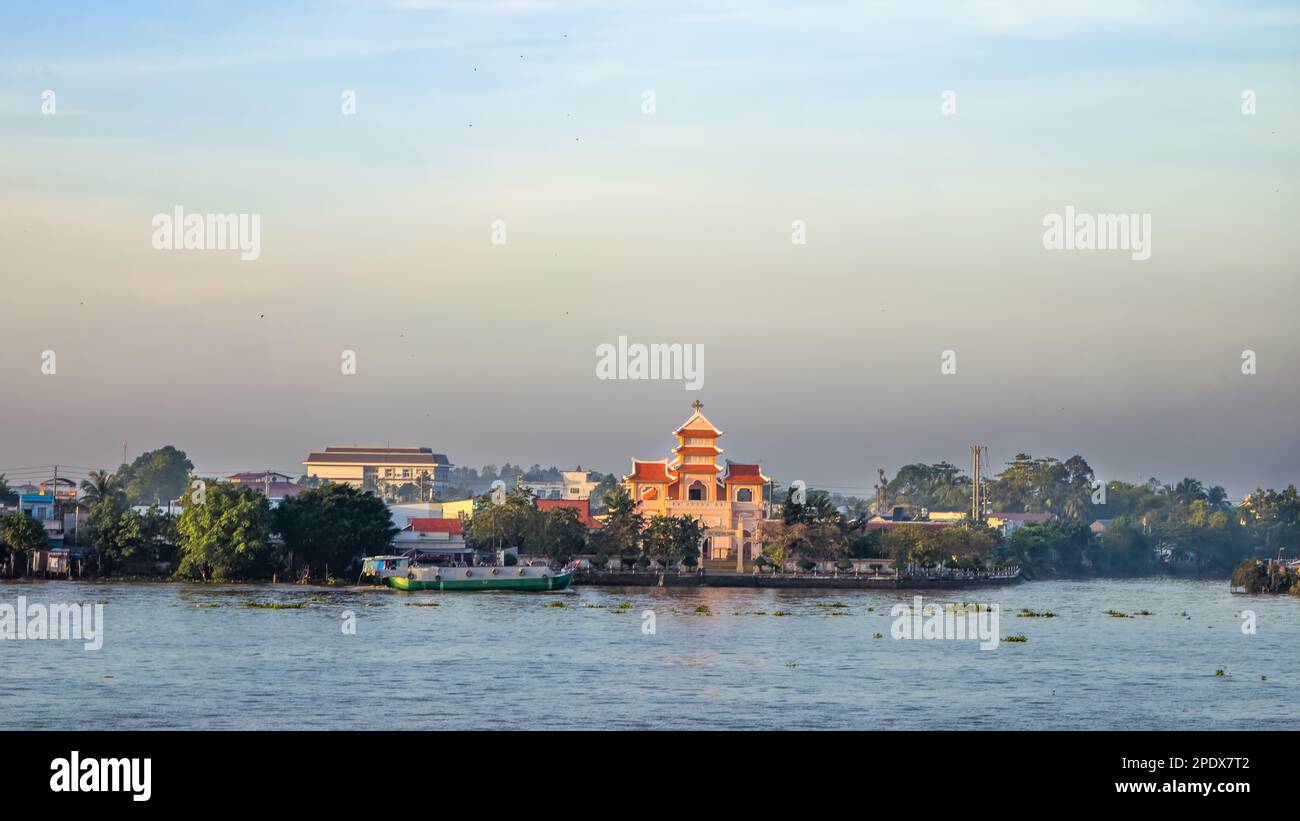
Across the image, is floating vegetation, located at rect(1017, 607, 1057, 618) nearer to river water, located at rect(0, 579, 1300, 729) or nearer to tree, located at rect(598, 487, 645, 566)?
river water, located at rect(0, 579, 1300, 729)

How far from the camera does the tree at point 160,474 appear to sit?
150 meters

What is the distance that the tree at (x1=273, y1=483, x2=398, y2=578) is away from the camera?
6599cm

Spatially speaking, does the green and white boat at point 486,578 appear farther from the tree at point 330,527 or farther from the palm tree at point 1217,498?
the palm tree at point 1217,498

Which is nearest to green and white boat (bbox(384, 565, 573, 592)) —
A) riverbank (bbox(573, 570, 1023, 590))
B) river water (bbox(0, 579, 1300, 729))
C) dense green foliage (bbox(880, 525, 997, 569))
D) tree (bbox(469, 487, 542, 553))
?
riverbank (bbox(573, 570, 1023, 590))

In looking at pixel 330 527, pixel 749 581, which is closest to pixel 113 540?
pixel 330 527

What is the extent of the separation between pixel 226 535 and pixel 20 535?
846 centimetres

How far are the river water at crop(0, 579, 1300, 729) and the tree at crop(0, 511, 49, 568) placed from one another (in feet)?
27.2

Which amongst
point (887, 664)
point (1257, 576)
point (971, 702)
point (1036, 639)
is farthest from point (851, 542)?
point (971, 702)

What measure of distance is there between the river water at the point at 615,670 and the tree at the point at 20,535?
830cm

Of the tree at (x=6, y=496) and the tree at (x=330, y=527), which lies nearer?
the tree at (x=330, y=527)

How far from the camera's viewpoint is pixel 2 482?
9144 cm

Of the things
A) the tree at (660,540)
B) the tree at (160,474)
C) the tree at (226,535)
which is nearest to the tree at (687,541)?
the tree at (660,540)
